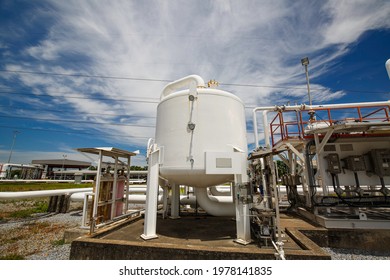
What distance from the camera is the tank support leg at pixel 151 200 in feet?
18.5

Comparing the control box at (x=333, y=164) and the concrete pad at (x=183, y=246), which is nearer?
the concrete pad at (x=183, y=246)

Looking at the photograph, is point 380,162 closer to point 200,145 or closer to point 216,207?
point 216,207

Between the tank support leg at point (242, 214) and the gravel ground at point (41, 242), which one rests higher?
the tank support leg at point (242, 214)

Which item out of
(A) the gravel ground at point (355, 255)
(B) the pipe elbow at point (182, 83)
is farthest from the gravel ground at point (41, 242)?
(B) the pipe elbow at point (182, 83)

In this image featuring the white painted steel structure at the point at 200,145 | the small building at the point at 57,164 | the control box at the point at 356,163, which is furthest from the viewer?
the small building at the point at 57,164

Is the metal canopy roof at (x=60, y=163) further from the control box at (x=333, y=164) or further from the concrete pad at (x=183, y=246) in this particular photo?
the control box at (x=333, y=164)

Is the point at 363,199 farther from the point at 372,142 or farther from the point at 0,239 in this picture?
the point at 0,239

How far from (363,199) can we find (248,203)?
19.1 feet

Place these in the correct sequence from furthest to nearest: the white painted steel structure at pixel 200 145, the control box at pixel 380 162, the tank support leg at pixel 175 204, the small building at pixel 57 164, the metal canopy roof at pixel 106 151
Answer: the small building at pixel 57 164, the tank support leg at pixel 175 204, the control box at pixel 380 162, the metal canopy roof at pixel 106 151, the white painted steel structure at pixel 200 145

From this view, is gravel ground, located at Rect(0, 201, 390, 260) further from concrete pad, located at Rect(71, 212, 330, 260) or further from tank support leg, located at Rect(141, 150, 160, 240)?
tank support leg, located at Rect(141, 150, 160, 240)

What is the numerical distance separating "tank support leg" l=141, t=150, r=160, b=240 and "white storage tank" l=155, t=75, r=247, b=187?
29 centimetres

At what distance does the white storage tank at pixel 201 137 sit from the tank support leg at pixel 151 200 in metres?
0.29

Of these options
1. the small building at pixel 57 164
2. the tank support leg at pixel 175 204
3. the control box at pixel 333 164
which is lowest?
the tank support leg at pixel 175 204

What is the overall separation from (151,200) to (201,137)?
2.55 meters
